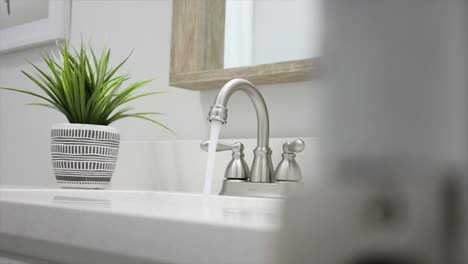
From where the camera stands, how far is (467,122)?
0.05 metres

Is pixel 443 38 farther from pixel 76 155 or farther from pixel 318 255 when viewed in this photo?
pixel 76 155

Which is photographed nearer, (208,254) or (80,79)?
(208,254)

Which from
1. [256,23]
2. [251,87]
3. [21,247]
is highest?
[256,23]

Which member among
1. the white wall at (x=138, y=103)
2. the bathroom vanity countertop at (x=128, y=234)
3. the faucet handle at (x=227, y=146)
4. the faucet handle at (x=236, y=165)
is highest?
the white wall at (x=138, y=103)

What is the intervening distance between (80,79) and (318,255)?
878 mm

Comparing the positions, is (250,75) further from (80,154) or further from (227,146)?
(80,154)

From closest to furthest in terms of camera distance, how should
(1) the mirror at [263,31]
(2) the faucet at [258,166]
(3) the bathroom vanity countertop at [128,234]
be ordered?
(3) the bathroom vanity countertop at [128,234] < (2) the faucet at [258,166] < (1) the mirror at [263,31]

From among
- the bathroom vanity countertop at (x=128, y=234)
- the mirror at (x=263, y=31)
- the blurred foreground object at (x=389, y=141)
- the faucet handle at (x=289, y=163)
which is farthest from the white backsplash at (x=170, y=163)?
the blurred foreground object at (x=389, y=141)

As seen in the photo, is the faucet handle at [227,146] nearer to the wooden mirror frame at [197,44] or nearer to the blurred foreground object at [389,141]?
the wooden mirror frame at [197,44]

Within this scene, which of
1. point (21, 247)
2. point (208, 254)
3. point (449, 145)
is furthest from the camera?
point (21, 247)

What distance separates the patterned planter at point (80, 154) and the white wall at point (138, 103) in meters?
0.21

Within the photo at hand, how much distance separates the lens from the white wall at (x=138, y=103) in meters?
0.87

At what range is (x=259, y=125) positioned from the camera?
775 millimetres

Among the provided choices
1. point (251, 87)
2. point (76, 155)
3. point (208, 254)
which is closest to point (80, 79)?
point (76, 155)
